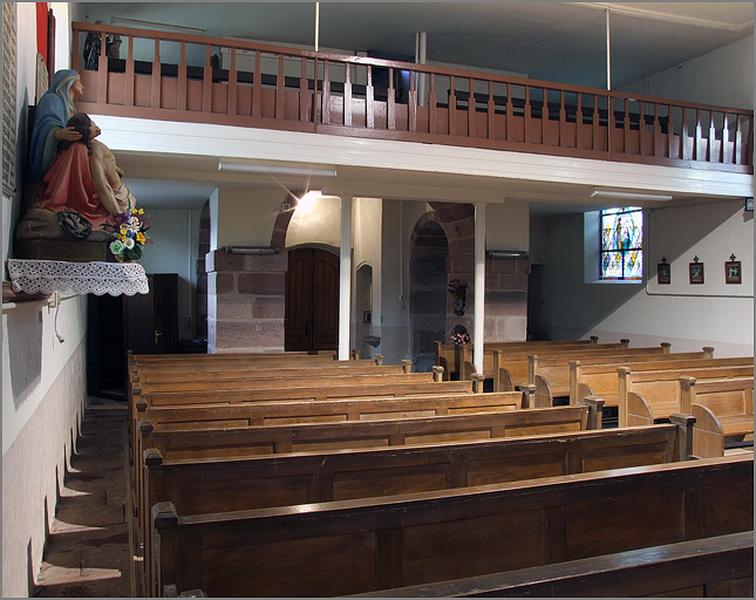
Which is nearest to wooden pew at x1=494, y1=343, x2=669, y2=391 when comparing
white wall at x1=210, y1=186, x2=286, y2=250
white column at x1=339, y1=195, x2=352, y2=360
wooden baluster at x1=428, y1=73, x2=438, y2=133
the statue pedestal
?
white column at x1=339, y1=195, x2=352, y2=360

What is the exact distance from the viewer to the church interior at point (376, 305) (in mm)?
2422

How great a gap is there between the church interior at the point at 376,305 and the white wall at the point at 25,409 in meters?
0.03

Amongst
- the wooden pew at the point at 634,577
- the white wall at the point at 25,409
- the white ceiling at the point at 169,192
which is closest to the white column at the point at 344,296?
the white ceiling at the point at 169,192

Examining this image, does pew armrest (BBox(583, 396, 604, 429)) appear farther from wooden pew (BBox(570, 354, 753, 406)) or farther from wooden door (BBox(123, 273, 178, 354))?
wooden door (BBox(123, 273, 178, 354))

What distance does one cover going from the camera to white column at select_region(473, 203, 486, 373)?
7.99 meters

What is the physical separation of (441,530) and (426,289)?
8.74 meters

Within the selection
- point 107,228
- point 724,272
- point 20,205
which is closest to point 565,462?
point 107,228

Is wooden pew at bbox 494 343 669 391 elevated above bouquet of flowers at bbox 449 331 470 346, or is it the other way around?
bouquet of flowers at bbox 449 331 470 346

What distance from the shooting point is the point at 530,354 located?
24.8ft

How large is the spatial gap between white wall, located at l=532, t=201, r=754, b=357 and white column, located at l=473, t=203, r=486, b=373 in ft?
10.1

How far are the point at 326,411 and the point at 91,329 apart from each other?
718 centimetres

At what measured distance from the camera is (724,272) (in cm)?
854

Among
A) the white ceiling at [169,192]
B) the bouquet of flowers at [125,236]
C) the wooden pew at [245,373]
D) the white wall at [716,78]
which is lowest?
the wooden pew at [245,373]

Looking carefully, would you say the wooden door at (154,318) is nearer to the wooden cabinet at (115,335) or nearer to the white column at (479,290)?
the wooden cabinet at (115,335)
